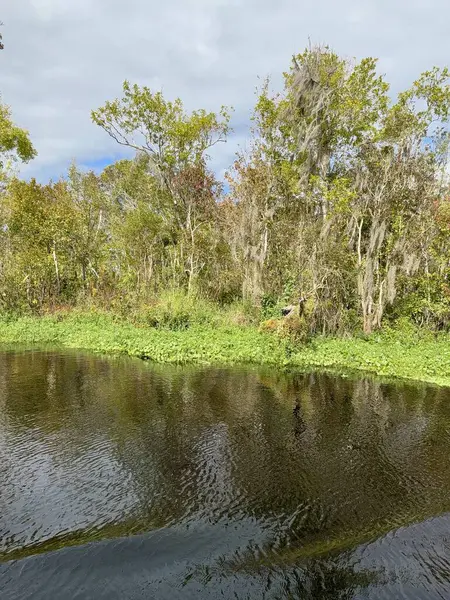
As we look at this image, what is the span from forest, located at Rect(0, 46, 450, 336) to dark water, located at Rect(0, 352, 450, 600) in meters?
5.98

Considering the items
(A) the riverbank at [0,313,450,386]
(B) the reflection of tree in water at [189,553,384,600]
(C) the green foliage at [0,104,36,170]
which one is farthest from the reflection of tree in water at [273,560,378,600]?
(C) the green foliage at [0,104,36,170]

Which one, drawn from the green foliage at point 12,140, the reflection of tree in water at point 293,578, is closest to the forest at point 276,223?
the green foliage at point 12,140

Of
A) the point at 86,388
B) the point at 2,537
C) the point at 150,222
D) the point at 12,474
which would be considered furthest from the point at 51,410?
the point at 150,222

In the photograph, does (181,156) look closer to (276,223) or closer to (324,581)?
(276,223)

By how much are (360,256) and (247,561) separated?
12558mm

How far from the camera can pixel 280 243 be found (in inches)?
682

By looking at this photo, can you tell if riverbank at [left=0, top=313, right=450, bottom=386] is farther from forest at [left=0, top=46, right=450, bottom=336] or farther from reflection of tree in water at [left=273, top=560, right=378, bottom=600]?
reflection of tree in water at [left=273, top=560, right=378, bottom=600]

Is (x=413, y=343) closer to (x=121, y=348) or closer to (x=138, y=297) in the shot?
(x=121, y=348)

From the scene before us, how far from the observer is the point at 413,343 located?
13633 mm

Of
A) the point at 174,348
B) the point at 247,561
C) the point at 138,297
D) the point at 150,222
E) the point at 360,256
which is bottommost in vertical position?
the point at 247,561

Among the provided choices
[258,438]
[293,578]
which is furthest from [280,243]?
[293,578]

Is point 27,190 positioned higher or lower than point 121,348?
higher

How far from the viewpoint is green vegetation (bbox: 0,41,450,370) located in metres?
14.1

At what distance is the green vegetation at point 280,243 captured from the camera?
14.1 meters
